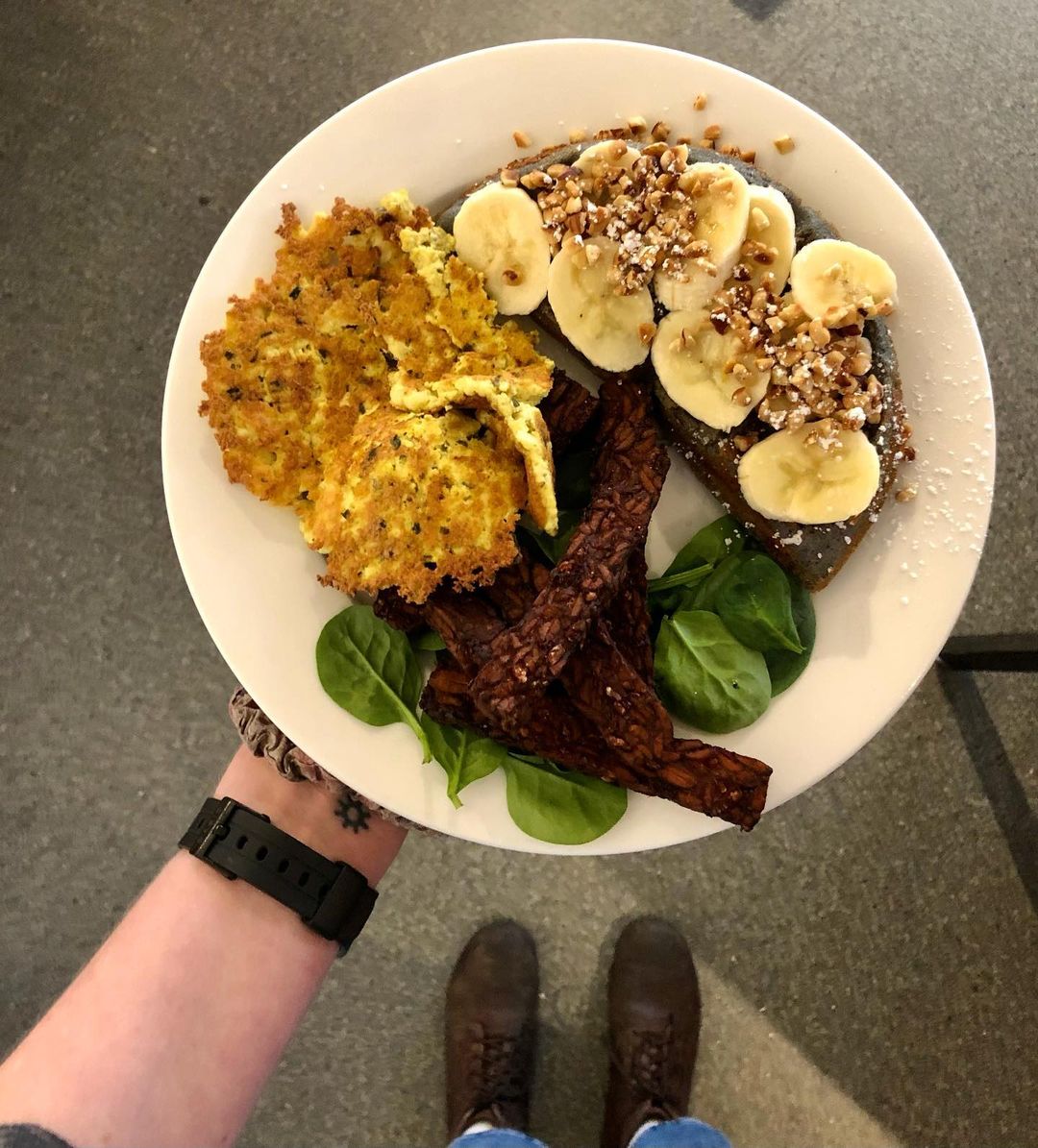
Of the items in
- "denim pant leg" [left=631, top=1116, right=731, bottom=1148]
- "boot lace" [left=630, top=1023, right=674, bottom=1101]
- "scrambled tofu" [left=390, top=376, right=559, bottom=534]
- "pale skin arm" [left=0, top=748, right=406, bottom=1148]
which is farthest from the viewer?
"boot lace" [left=630, top=1023, right=674, bottom=1101]

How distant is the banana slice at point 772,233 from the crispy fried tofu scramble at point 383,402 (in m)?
0.40

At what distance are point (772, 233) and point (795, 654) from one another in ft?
2.38

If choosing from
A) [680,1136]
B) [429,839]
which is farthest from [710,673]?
[680,1136]

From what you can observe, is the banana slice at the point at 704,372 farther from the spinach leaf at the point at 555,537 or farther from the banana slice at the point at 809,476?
the spinach leaf at the point at 555,537

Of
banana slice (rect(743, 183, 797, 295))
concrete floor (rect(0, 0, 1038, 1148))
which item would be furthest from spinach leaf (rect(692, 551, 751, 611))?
concrete floor (rect(0, 0, 1038, 1148))

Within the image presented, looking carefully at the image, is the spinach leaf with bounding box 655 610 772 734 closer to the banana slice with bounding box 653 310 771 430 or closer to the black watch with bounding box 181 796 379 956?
the banana slice with bounding box 653 310 771 430

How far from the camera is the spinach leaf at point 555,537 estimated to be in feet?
5.07

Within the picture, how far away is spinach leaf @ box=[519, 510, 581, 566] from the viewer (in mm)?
1545

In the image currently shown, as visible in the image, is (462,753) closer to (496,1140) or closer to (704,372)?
(704,372)

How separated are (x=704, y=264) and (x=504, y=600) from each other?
0.65 meters

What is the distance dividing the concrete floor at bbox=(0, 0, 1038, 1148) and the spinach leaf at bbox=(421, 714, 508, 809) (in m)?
0.77

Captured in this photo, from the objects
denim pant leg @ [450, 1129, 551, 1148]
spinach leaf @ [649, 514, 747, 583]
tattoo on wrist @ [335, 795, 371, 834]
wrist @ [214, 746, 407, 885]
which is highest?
spinach leaf @ [649, 514, 747, 583]

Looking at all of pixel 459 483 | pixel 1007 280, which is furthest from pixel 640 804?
pixel 1007 280

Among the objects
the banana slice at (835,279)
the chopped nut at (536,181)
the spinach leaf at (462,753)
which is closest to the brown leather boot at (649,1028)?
the spinach leaf at (462,753)
